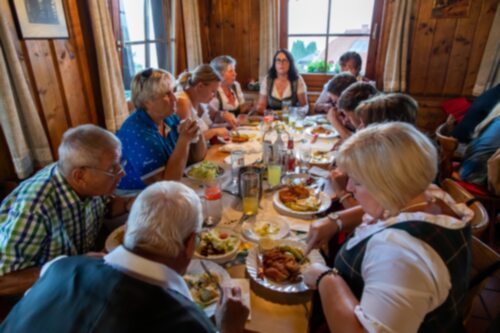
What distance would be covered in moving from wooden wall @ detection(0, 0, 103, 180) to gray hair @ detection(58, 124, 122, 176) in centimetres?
100

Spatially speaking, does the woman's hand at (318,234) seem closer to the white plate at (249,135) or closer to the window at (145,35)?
the white plate at (249,135)

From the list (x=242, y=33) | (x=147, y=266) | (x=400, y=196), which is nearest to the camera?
(x=147, y=266)

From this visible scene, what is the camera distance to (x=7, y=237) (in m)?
0.98

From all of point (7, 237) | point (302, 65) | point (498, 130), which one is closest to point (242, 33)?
point (302, 65)

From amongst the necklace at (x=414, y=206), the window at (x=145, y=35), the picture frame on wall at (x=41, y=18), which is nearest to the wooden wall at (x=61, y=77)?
the picture frame on wall at (x=41, y=18)

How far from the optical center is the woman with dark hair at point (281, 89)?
3612 mm

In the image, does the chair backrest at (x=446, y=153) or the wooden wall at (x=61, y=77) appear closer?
the wooden wall at (x=61, y=77)

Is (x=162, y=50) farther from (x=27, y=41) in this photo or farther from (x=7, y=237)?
(x=7, y=237)

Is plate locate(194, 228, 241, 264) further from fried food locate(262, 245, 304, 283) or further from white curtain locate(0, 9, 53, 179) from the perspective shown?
white curtain locate(0, 9, 53, 179)

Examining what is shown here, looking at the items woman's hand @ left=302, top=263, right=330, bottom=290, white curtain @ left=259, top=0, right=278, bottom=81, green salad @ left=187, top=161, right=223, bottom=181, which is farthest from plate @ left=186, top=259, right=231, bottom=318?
white curtain @ left=259, top=0, right=278, bottom=81

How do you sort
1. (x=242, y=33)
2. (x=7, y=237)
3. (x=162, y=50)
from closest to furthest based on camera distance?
(x=7, y=237) → (x=162, y=50) → (x=242, y=33)

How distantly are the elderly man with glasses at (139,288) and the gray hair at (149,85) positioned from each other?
1.12 m

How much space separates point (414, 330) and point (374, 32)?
3.90 m

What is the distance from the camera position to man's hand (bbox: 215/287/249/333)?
811 millimetres
